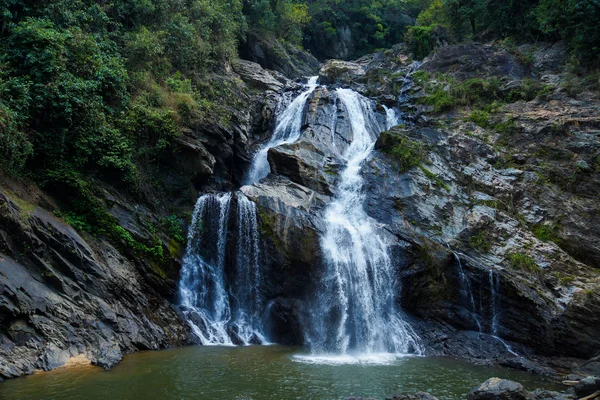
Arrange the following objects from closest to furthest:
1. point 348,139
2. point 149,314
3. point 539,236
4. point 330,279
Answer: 1. point 149,314
2. point 330,279
3. point 539,236
4. point 348,139

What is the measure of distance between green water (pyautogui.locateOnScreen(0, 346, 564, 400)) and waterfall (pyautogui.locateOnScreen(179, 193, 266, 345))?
200cm

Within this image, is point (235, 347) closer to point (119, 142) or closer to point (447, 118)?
point (119, 142)

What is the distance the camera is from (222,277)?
56.9 ft

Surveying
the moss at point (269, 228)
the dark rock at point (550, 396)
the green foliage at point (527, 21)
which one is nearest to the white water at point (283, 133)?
the moss at point (269, 228)

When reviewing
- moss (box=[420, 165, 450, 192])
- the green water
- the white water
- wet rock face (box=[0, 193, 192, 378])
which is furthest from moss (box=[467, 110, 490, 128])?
wet rock face (box=[0, 193, 192, 378])

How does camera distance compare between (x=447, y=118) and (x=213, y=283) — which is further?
(x=447, y=118)

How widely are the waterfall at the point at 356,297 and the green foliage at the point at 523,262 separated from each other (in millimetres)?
4770

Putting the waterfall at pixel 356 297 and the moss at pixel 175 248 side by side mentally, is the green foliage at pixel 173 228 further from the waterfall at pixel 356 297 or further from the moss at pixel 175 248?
the waterfall at pixel 356 297

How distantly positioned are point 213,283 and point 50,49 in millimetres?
10322

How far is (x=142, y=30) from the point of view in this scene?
866 inches

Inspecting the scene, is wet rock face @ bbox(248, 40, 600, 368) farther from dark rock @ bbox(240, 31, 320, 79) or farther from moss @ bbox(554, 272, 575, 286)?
dark rock @ bbox(240, 31, 320, 79)

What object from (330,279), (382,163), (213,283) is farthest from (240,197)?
(382,163)

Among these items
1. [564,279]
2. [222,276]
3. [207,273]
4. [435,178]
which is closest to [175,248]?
[207,273]

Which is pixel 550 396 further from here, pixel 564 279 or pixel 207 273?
pixel 207 273
